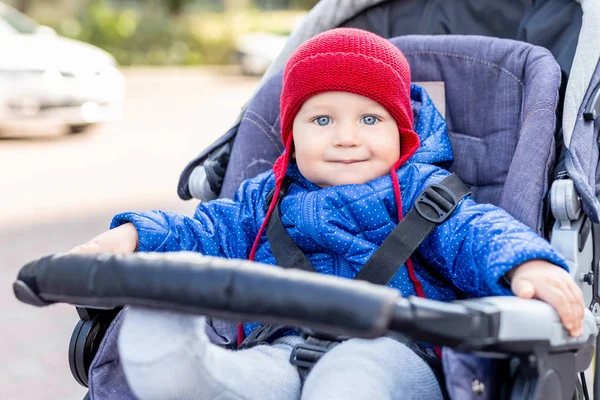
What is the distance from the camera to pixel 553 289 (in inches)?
62.8

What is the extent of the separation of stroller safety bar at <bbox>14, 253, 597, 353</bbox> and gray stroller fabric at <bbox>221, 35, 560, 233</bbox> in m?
0.59

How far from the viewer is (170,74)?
17375 mm

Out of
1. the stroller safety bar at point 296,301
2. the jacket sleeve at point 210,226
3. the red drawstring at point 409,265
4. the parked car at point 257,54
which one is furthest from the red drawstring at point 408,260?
the parked car at point 257,54

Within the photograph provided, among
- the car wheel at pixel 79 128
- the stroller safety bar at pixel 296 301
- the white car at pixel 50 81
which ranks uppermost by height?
the stroller safety bar at pixel 296 301

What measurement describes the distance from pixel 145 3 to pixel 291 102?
2395cm

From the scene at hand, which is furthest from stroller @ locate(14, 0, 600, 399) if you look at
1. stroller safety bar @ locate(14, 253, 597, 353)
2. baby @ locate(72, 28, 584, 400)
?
baby @ locate(72, 28, 584, 400)

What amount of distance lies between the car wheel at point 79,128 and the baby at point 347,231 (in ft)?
23.5

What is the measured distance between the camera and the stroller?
1.38 m

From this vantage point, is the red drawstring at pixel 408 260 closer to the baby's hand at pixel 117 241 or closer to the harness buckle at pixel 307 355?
the harness buckle at pixel 307 355

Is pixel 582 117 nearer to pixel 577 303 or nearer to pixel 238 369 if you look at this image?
pixel 577 303

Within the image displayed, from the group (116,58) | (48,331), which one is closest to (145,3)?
(116,58)

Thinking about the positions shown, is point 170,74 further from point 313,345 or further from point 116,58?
point 313,345

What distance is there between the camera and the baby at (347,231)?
1.58m

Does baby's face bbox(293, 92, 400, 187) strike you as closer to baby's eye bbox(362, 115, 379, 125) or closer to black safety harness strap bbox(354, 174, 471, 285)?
baby's eye bbox(362, 115, 379, 125)
